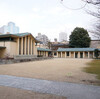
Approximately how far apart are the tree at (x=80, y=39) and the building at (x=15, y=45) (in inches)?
1046

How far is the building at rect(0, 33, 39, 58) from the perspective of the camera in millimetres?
20438

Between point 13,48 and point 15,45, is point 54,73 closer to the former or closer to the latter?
point 13,48

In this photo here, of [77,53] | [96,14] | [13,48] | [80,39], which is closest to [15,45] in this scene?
[13,48]

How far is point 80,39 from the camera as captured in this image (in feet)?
148

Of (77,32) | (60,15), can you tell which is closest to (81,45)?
(77,32)

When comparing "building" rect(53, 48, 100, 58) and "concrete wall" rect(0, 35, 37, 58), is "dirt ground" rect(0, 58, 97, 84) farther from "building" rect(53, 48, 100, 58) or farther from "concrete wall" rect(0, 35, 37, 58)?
"building" rect(53, 48, 100, 58)

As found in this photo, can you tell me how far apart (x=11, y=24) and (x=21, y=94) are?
46.9m

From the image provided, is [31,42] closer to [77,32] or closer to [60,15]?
[60,15]

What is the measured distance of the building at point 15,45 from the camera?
67.1 ft

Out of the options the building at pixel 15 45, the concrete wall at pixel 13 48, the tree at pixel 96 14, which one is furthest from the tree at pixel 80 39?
the tree at pixel 96 14

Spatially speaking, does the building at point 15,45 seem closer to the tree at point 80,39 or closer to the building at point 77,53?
the building at point 77,53

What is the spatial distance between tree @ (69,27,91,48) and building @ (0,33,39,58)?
26572mm

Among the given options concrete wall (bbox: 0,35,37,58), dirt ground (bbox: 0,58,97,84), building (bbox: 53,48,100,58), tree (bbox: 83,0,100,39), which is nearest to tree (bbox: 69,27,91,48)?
building (bbox: 53,48,100,58)

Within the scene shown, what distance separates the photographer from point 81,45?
45.8m
